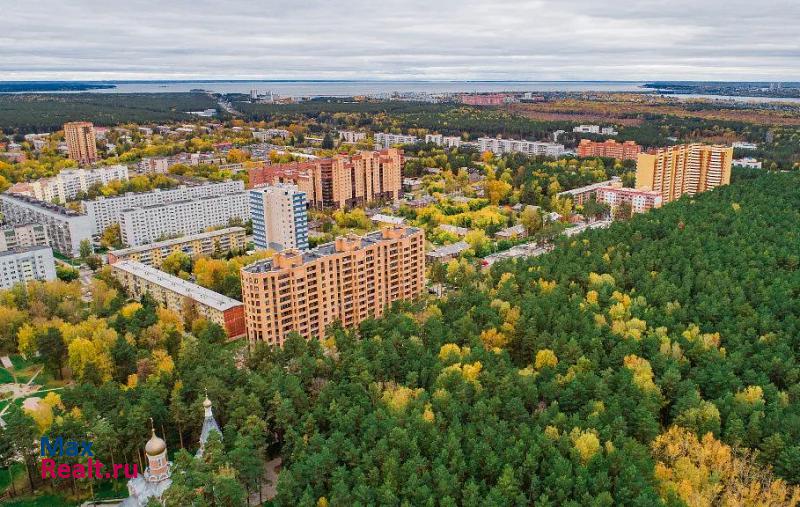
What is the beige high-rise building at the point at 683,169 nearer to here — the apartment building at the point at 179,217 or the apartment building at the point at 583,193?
the apartment building at the point at 583,193

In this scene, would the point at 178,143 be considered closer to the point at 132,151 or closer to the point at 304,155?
the point at 132,151

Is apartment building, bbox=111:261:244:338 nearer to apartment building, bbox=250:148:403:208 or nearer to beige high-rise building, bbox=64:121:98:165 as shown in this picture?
apartment building, bbox=250:148:403:208

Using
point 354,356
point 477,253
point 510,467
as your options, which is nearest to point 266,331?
point 354,356

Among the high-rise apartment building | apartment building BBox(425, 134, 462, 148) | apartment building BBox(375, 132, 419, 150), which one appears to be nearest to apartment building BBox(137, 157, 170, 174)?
apartment building BBox(375, 132, 419, 150)

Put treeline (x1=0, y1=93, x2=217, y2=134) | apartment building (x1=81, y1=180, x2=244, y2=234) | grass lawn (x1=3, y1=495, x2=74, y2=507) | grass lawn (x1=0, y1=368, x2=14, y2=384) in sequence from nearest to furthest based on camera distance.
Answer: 1. grass lawn (x1=3, y1=495, x2=74, y2=507)
2. grass lawn (x1=0, y1=368, x2=14, y2=384)
3. apartment building (x1=81, y1=180, x2=244, y2=234)
4. treeline (x1=0, y1=93, x2=217, y2=134)

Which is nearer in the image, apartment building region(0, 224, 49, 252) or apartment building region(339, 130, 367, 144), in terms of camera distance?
apartment building region(0, 224, 49, 252)

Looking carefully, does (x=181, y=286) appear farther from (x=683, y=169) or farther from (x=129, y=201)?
(x=683, y=169)
